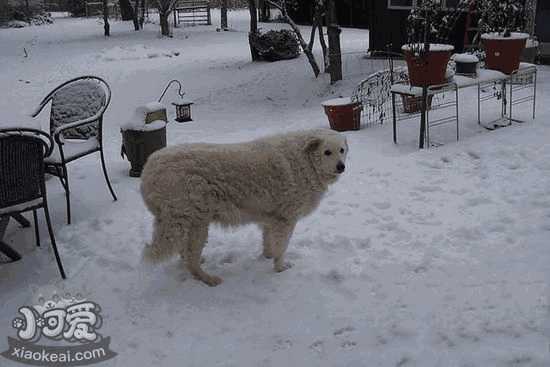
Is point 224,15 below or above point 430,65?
above

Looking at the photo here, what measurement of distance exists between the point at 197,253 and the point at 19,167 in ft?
3.83

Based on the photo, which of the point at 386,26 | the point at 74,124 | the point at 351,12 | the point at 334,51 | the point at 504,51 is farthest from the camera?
the point at 351,12

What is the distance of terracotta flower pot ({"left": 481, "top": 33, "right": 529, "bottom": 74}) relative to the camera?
19.0 ft

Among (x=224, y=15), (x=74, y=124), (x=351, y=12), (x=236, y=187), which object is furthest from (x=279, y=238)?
(x=224, y=15)

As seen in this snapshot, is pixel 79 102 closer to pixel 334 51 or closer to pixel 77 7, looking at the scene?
pixel 334 51

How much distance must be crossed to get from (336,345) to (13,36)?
73.8 ft

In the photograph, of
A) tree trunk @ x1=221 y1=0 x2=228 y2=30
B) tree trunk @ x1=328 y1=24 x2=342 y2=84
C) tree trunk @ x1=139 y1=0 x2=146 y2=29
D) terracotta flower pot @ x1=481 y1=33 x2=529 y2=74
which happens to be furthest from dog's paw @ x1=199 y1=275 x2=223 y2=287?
tree trunk @ x1=139 y1=0 x2=146 y2=29

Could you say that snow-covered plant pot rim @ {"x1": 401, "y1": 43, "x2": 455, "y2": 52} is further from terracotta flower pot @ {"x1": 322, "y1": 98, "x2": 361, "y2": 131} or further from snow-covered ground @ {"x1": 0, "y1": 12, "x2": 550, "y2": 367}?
terracotta flower pot @ {"x1": 322, "y1": 98, "x2": 361, "y2": 131}

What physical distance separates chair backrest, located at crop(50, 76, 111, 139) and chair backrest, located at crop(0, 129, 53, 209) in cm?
139

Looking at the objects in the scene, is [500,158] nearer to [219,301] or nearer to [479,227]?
[479,227]

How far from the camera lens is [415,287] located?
3.03m

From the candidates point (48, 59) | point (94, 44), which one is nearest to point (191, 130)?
point (48, 59)

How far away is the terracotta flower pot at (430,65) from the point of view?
17.0ft

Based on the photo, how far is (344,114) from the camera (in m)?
6.65
